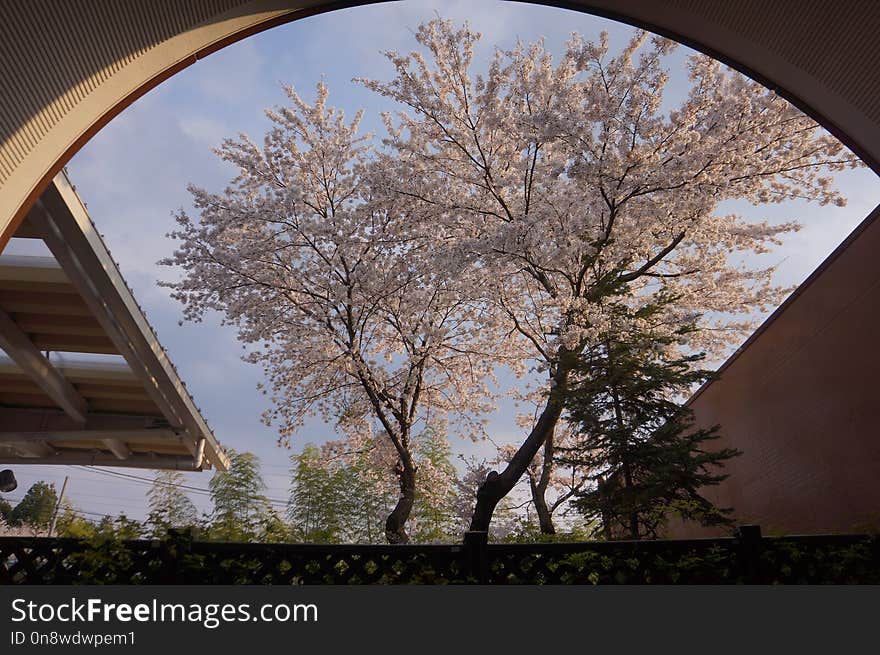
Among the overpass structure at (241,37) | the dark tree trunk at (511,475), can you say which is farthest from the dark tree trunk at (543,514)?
the overpass structure at (241,37)

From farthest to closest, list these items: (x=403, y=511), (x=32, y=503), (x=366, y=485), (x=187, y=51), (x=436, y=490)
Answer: (x=32, y=503), (x=436, y=490), (x=366, y=485), (x=403, y=511), (x=187, y=51)

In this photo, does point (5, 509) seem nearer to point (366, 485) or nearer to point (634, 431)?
point (366, 485)

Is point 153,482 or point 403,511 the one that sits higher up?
point 153,482

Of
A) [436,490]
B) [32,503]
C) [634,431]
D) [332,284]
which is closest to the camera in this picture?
[634,431]

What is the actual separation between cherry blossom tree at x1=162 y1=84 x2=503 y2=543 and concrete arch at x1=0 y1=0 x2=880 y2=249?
139 inches

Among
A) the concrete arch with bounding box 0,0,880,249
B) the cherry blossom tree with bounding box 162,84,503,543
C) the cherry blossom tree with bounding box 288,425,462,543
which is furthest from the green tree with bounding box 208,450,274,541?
the concrete arch with bounding box 0,0,880,249

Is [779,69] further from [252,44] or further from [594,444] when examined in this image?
[594,444]

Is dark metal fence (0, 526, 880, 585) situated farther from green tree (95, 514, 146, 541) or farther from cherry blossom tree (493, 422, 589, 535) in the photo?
cherry blossom tree (493, 422, 589, 535)

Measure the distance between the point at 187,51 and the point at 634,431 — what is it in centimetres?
453

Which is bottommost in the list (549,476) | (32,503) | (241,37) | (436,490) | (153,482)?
(549,476)

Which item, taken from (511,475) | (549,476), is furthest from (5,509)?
(511,475)

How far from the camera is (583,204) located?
18.1ft

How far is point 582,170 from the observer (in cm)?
516

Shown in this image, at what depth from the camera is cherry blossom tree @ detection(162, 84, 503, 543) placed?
6.62 meters
